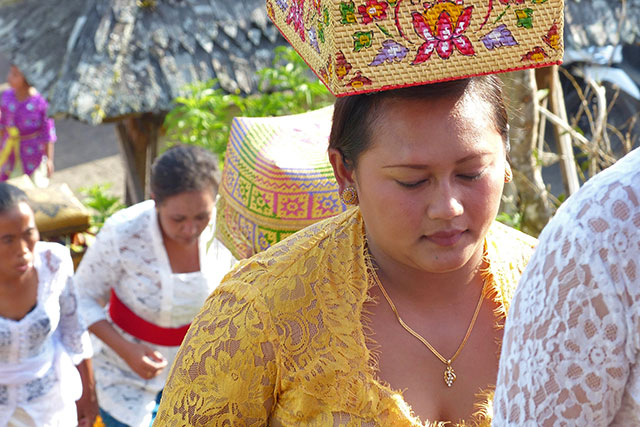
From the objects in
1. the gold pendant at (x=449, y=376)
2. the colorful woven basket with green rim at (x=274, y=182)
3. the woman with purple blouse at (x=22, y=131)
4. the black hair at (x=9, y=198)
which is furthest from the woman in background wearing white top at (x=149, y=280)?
the woman with purple blouse at (x=22, y=131)

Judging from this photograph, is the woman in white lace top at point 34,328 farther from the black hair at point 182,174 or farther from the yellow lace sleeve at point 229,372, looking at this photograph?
the yellow lace sleeve at point 229,372

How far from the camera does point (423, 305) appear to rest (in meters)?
1.94

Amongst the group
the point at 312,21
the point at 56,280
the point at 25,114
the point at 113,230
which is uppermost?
the point at 312,21

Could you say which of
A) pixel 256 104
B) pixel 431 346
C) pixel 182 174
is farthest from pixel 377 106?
pixel 256 104

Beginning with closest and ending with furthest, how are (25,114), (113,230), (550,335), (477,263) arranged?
(550,335)
(477,263)
(113,230)
(25,114)

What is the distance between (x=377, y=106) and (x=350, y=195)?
0.23 metres

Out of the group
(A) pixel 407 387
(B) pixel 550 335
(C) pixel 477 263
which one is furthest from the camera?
(C) pixel 477 263

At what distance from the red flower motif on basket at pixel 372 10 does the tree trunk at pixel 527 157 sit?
216cm

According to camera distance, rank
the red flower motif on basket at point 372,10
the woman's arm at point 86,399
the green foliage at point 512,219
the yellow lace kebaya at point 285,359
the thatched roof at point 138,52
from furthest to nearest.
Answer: the thatched roof at point 138,52, the green foliage at point 512,219, the woman's arm at point 86,399, the yellow lace kebaya at point 285,359, the red flower motif on basket at point 372,10

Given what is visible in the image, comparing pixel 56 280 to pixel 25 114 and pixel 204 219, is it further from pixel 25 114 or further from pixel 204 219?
pixel 25 114

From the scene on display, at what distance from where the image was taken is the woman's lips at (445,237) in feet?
5.68

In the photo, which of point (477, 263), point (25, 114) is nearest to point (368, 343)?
point (477, 263)

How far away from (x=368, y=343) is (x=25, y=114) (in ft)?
21.1

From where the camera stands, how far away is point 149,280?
12.4 ft
